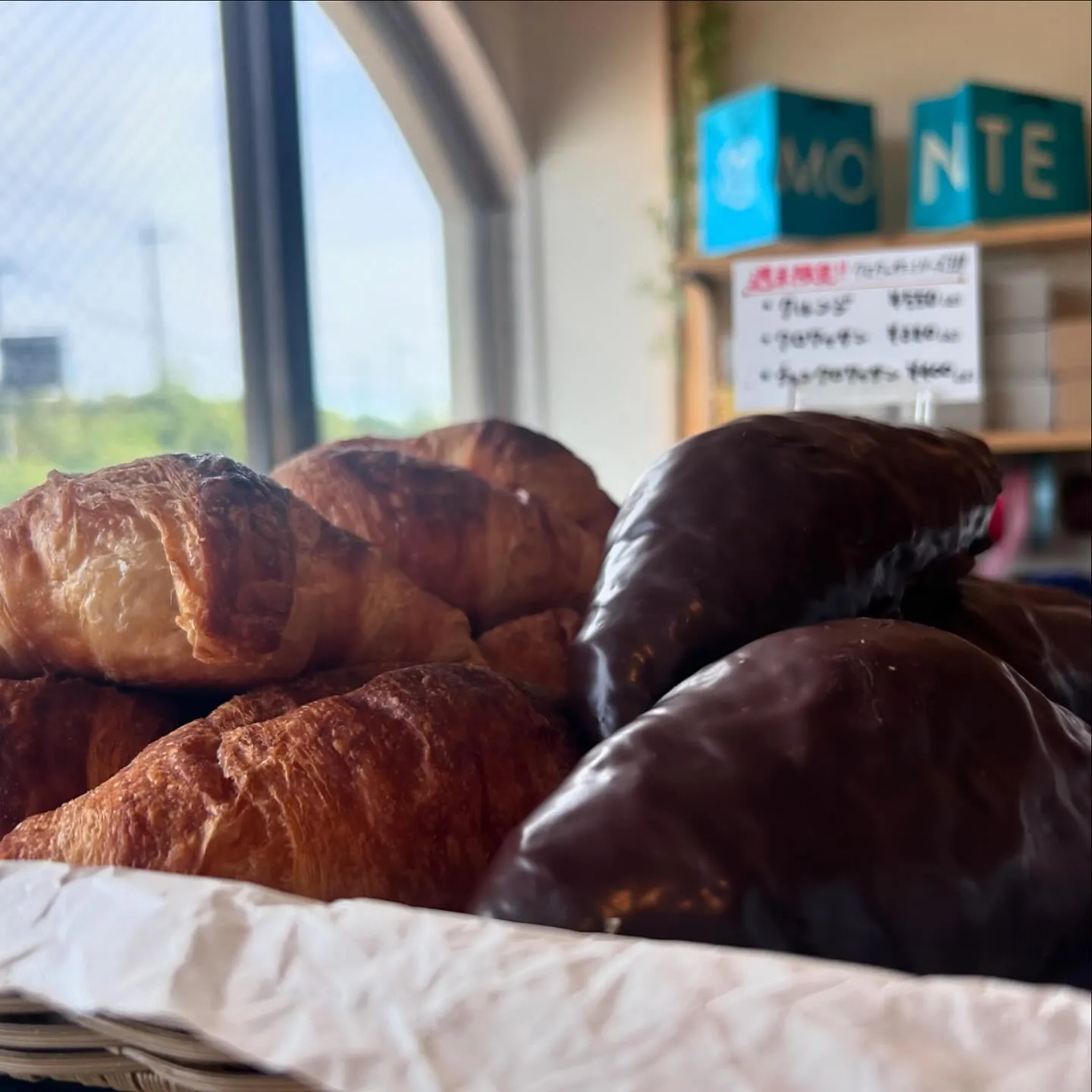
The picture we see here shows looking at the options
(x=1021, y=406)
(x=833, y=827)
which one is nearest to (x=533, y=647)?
(x=833, y=827)

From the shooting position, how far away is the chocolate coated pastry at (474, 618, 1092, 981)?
11.4 inches

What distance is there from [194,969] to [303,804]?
0.11 metres

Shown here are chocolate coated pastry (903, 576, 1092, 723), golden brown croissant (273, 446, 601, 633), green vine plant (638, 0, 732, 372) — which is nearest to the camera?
chocolate coated pastry (903, 576, 1092, 723)

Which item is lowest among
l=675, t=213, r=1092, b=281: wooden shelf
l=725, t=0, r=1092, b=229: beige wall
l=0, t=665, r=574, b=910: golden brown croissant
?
l=0, t=665, r=574, b=910: golden brown croissant

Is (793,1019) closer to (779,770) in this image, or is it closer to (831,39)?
(779,770)

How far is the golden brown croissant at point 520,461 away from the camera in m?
0.76

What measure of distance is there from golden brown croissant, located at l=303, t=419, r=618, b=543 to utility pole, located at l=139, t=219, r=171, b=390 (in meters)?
0.69

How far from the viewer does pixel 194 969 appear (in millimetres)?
269

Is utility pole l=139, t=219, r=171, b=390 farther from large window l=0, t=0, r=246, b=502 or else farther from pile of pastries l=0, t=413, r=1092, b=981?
pile of pastries l=0, t=413, r=1092, b=981

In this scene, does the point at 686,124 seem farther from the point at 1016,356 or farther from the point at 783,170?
the point at 1016,356

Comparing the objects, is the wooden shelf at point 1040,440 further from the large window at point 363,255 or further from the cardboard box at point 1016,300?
the large window at point 363,255

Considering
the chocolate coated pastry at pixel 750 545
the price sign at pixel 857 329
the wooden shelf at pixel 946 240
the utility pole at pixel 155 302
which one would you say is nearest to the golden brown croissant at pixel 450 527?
the chocolate coated pastry at pixel 750 545

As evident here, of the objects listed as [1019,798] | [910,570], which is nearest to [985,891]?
[1019,798]

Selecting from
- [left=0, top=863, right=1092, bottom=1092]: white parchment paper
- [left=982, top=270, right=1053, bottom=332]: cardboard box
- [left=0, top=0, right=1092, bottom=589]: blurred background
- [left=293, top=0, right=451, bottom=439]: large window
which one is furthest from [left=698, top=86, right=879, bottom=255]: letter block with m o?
[left=0, top=863, right=1092, bottom=1092]: white parchment paper
